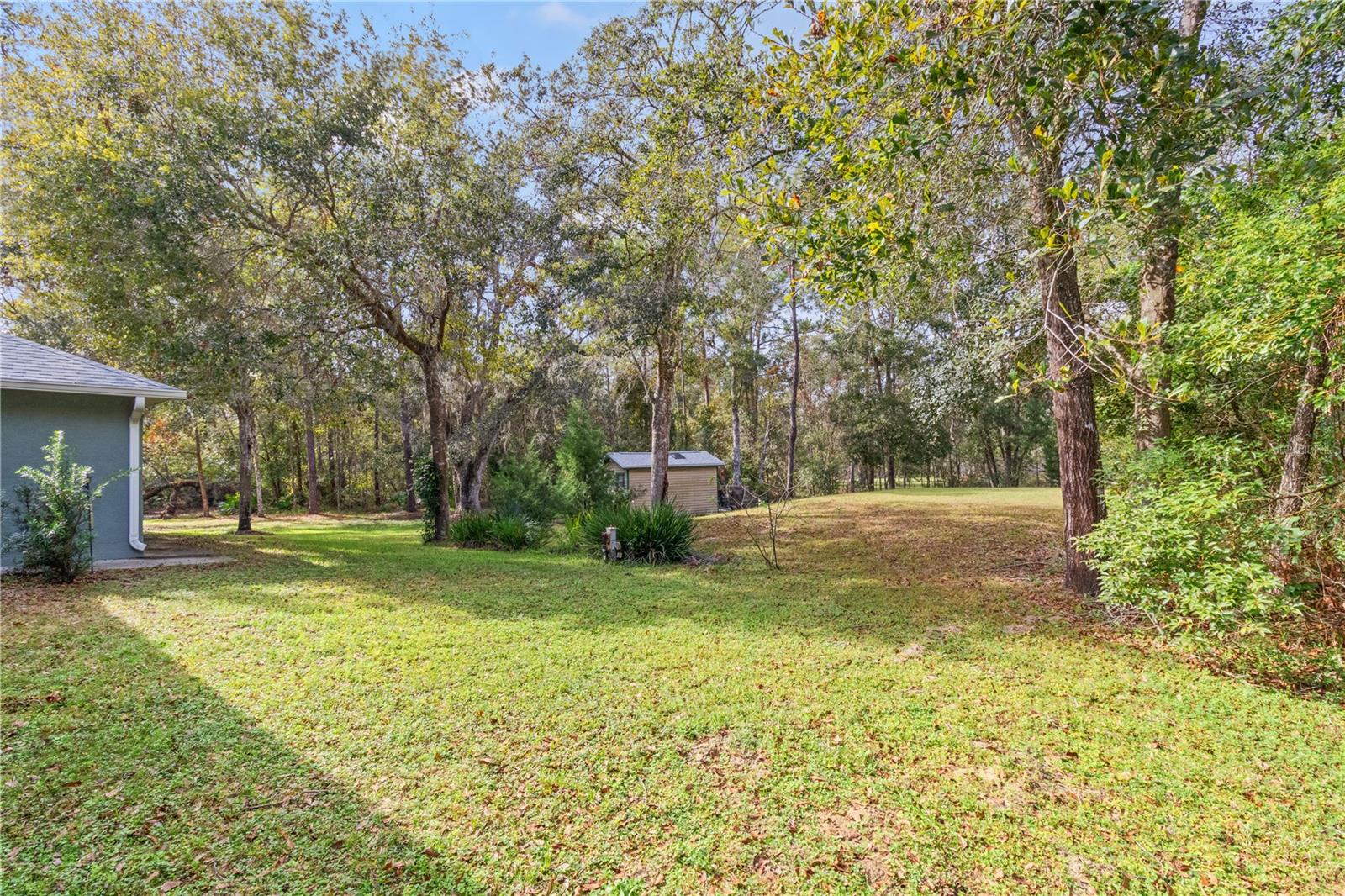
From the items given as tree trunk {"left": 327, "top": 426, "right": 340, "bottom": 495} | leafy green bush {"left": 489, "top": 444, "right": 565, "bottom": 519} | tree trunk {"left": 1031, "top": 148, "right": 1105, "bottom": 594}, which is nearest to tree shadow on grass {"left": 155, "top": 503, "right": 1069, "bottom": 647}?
tree trunk {"left": 1031, "top": 148, "right": 1105, "bottom": 594}

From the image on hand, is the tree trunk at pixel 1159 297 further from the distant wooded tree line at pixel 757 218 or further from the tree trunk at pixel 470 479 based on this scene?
the tree trunk at pixel 470 479

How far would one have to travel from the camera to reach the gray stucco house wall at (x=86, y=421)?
275 inches

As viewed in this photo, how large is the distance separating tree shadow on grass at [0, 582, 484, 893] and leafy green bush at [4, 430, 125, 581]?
3454mm

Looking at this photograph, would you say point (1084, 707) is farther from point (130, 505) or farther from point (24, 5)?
point (24, 5)

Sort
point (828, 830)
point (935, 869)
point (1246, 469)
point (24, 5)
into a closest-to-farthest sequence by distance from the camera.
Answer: point (935, 869) → point (828, 830) → point (1246, 469) → point (24, 5)

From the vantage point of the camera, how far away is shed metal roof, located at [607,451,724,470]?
59.6 feet

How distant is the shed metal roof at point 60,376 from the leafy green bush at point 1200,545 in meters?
11.1

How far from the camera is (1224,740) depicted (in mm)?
3170

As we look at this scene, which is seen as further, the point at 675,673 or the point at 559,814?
the point at 675,673

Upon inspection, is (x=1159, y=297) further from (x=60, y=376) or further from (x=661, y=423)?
(x=60, y=376)

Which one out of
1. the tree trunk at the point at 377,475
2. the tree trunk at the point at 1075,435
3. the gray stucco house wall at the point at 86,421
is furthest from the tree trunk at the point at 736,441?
the tree trunk at the point at 377,475

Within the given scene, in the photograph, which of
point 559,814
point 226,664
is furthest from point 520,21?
point 559,814

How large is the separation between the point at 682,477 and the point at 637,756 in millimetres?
15669

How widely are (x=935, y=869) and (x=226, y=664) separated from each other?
4.71 metres
